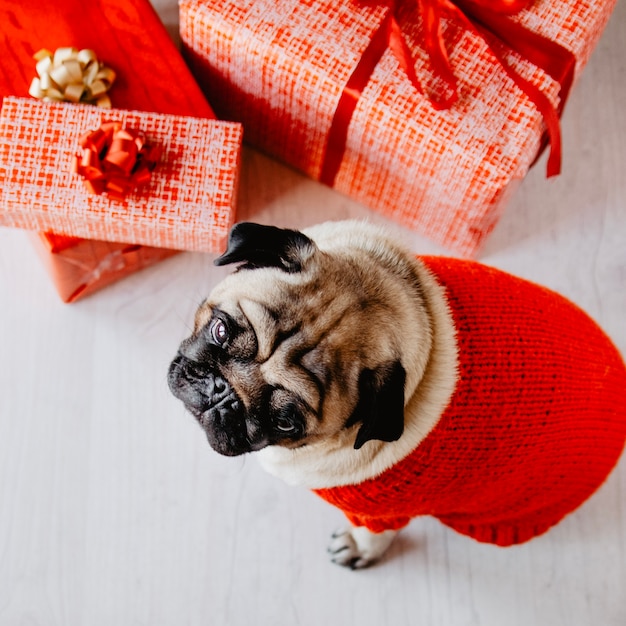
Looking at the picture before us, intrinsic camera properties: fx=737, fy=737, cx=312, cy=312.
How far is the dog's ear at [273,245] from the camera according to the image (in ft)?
3.56

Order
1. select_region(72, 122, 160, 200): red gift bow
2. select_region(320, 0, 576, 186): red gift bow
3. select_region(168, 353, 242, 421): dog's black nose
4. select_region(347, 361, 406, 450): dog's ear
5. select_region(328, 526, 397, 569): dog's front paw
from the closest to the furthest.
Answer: select_region(347, 361, 406, 450): dog's ear → select_region(168, 353, 242, 421): dog's black nose → select_region(72, 122, 160, 200): red gift bow → select_region(320, 0, 576, 186): red gift bow → select_region(328, 526, 397, 569): dog's front paw

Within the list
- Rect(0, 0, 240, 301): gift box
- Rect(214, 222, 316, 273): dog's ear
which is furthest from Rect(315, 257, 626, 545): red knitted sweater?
Rect(0, 0, 240, 301): gift box

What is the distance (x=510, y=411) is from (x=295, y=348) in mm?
364

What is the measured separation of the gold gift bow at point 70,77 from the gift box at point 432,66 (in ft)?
0.76

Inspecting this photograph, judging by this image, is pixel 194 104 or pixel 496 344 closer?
pixel 496 344

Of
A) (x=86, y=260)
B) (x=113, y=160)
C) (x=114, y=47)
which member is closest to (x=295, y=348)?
(x=113, y=160)

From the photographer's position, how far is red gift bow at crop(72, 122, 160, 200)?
141cm

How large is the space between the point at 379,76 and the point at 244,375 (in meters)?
0.77

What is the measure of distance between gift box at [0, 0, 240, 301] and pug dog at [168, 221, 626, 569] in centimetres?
52

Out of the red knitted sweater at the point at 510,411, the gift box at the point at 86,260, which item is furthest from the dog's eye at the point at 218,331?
the gift box at the point at 86,260

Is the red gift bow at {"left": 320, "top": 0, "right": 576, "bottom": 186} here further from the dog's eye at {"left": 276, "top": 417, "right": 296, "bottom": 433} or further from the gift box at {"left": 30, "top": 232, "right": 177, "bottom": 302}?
the dog's eye at {"left": 276, "top": 417, "right": 296, "bottom": 433}

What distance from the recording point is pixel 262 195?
1.90 m

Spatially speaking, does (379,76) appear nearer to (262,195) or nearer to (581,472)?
(262,195)

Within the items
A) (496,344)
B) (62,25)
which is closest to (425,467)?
(496,344)
